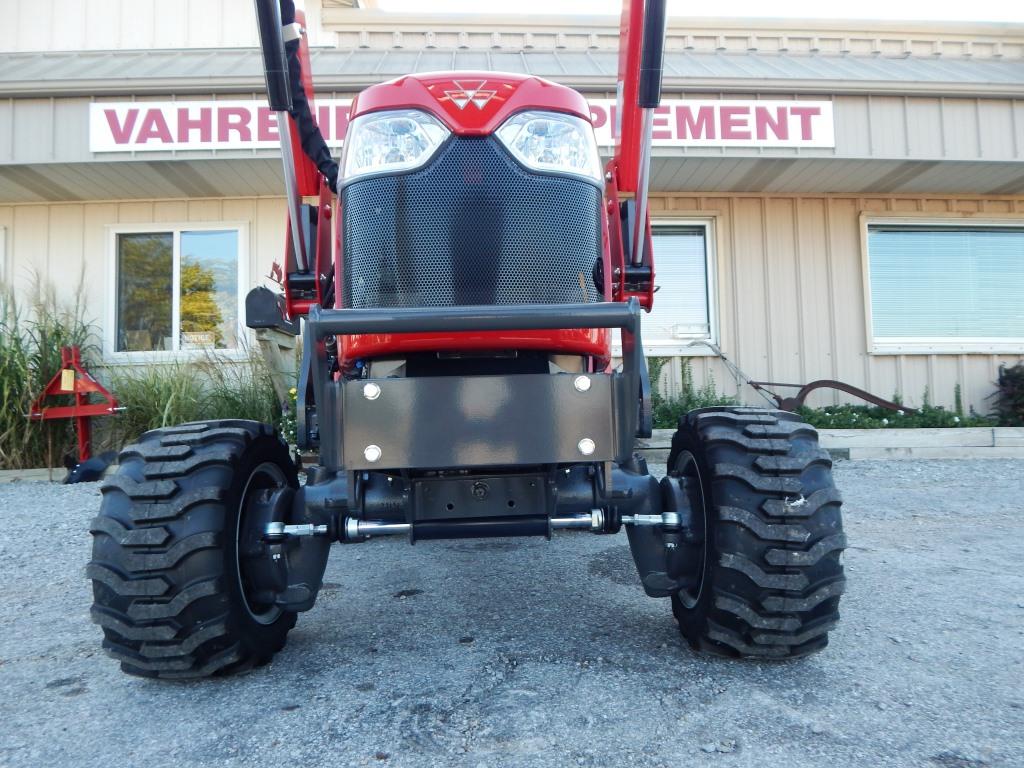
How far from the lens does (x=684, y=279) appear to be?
7.61m

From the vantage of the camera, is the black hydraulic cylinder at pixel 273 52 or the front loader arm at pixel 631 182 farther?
the front loader arm at pixel 631 182

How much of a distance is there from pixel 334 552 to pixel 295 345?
2950 mm

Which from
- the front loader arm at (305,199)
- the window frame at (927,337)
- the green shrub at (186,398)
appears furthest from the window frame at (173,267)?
the window frame at (927,337)

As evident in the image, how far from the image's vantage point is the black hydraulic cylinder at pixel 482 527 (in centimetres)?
195

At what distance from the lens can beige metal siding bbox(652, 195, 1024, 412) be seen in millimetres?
7527

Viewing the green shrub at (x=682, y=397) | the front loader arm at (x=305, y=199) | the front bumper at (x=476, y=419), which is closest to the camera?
the front bumper at (x=476, y=419)

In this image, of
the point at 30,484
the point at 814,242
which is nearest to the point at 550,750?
the point at 30,484

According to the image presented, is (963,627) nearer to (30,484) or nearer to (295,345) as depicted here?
(295,345)

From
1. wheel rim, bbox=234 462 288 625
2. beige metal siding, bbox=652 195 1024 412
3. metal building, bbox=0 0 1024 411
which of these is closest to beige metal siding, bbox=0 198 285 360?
metal building, bbox=0 0 1024 411

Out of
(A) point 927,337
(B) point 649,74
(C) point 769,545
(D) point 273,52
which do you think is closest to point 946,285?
(A) point 927,337

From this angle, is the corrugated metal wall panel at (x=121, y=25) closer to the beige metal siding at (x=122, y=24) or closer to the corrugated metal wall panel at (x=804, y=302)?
the beige metal siding at (x=122, y=24)

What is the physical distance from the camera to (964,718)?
1.76m

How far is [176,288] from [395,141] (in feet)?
20.0

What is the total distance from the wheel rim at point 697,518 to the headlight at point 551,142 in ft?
3.23
